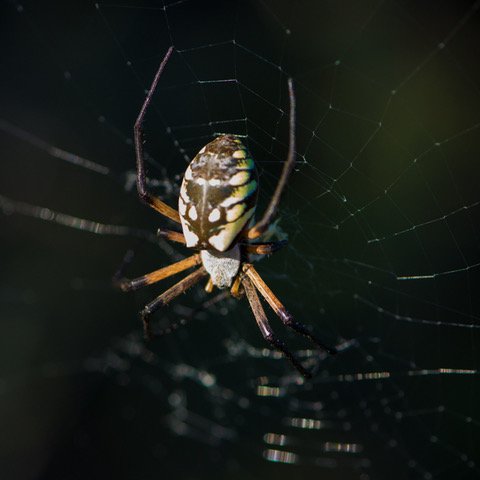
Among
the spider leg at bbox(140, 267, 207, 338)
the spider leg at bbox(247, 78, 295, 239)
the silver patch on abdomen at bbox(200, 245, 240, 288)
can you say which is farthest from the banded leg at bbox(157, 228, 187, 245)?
the spider leg at bbox(247, 78, 295, 239)

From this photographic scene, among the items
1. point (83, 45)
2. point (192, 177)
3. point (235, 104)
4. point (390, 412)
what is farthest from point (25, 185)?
point (390, 412)

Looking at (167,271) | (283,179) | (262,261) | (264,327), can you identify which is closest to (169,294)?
(167,271)

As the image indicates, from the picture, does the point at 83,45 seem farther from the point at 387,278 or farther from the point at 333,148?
the point at 387,278

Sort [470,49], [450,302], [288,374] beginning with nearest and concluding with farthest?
[470,49] → [450,302] → [288,374]

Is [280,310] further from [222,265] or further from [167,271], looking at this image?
[167,271]

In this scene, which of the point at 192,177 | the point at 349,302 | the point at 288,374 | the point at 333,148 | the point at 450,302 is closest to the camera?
the point at 192,177

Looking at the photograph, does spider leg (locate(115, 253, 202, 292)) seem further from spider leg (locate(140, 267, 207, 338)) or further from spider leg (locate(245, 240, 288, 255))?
spider leg (locate(245, 240, 288, 255))

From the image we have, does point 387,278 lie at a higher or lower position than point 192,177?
higher
